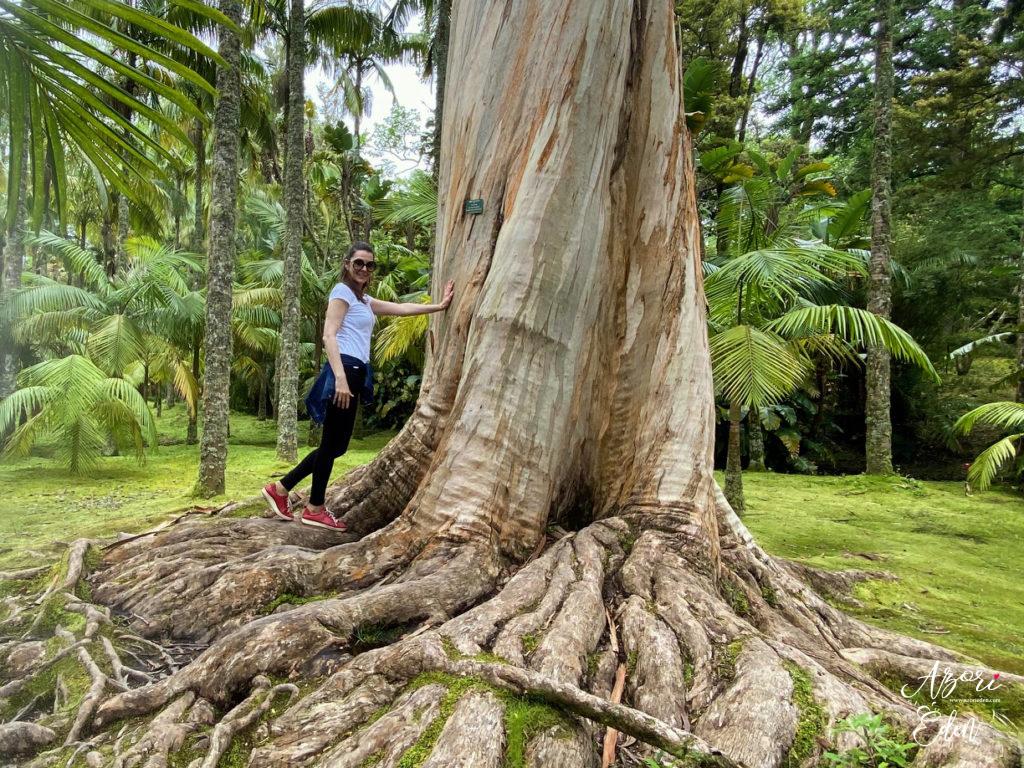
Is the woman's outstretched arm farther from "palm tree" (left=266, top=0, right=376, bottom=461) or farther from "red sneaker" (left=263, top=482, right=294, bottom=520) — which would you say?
"palm tree" (left=266, top=0, right=376, bottom=461)

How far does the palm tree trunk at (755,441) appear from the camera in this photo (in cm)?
1272

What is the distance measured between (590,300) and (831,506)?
7.36 meters

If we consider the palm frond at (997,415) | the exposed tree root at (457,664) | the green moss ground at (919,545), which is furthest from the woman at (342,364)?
the palm frond at (997,415)

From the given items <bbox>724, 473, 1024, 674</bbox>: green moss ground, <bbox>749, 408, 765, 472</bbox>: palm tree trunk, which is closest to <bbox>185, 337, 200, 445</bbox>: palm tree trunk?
<bbox>724, 473, 1024, 674</bbox>: green moss ground

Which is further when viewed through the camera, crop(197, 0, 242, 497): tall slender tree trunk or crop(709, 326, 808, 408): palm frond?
crop(197, 0, 242, 497): tall slender tree trunk

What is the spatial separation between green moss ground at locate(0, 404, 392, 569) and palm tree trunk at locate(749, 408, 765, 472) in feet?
26.8

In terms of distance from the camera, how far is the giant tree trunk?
6.77 ft

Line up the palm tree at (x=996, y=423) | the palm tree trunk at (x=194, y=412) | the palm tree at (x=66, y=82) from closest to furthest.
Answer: the palm tree at (x=66, y=82) → the palm tree at (x=996, y=423) → the palm tree trunk at (x=194, y=412)

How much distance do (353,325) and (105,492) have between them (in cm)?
672

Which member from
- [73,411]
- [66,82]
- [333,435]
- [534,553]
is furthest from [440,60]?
[66,82]

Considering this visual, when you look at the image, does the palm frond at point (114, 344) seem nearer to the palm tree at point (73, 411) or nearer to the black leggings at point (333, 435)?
the palm tree at point (73, 411)

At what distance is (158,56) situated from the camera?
1.07 metres

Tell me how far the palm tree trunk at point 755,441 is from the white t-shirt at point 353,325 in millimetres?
10465

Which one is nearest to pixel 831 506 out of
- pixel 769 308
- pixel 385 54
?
pixel 769 308
